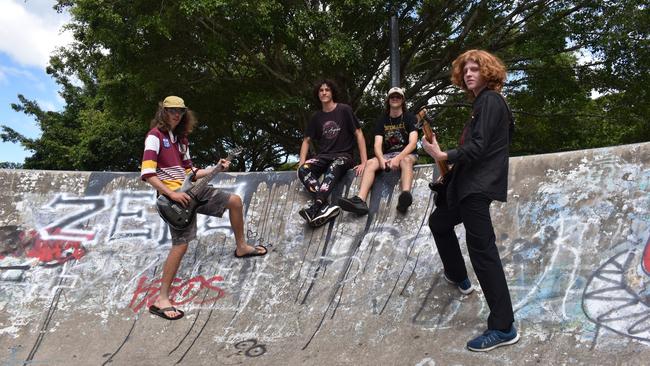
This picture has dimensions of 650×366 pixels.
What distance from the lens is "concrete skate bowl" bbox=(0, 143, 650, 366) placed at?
10.8 ft

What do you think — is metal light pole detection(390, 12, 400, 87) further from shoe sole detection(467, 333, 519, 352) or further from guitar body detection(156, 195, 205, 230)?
shoe sole detection(467, 333, 519, 352)

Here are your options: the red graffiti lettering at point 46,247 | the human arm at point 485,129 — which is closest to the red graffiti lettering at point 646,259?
the human arm at point 485,129

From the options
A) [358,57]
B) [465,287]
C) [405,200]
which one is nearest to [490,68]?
[465,287]

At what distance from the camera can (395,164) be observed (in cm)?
512

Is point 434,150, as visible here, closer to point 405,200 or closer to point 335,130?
point 405,200

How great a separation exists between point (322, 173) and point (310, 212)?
674mm

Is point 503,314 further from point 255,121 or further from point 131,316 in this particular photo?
point 255,121

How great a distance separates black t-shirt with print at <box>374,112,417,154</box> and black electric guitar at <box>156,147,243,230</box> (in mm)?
2075

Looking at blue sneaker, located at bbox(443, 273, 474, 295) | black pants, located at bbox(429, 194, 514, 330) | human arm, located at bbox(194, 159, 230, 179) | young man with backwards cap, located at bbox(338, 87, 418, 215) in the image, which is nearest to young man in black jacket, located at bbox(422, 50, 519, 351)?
black pants, located at bbox(429, 194, 514, 330)

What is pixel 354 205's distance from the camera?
4859 millimetres

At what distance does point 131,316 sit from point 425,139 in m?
2.96

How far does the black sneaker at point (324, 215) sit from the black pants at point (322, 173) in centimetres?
17

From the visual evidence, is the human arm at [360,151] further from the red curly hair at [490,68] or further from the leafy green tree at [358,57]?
the leafy green tree at [358,57]

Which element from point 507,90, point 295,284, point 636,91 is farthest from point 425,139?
point 507,90
